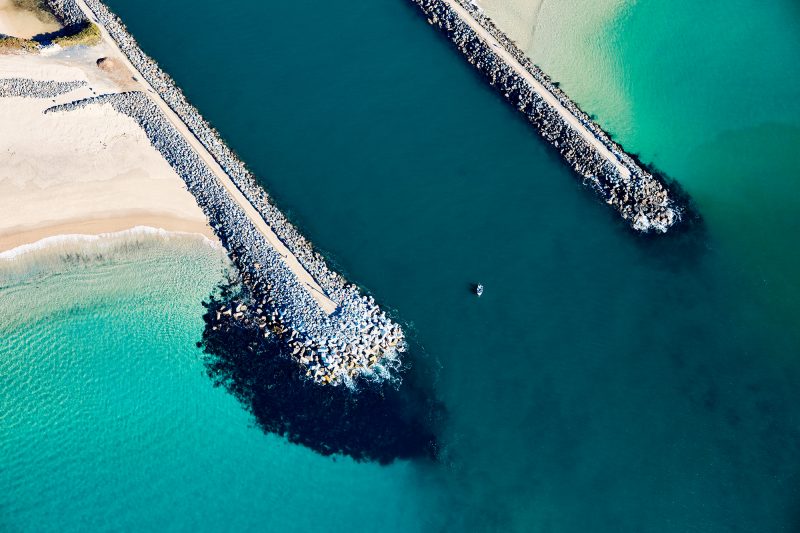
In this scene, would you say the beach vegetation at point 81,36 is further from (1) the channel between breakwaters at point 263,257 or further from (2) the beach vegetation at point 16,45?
(1) the channel between breakwaters at point 263,257

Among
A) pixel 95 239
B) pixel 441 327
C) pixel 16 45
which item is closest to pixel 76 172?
pixel 95 239

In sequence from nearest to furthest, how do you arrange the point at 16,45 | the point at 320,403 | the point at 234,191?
1. the point at 320,403
2. the point at 234,191
3. the point at 16,45

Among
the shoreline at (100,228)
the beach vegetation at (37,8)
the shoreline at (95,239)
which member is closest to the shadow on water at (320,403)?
the shoreline at (95,239)

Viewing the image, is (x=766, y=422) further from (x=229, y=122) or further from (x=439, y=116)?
(x=229, y=122)

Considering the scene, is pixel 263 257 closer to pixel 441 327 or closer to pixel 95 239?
pixel 95 239

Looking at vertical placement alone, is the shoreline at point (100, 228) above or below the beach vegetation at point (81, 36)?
below

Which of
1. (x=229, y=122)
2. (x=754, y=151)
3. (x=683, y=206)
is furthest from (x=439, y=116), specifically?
(x=754, y=151)
